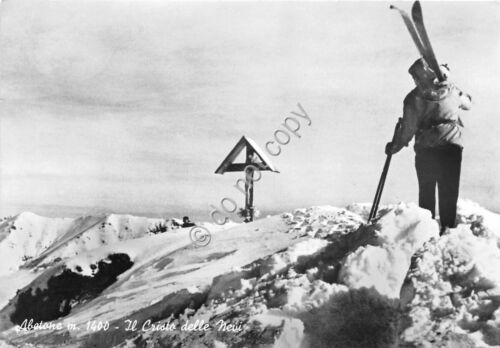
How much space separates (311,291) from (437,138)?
195 cm

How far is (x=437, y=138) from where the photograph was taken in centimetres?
579

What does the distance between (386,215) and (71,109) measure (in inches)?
142

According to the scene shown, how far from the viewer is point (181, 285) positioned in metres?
6.03

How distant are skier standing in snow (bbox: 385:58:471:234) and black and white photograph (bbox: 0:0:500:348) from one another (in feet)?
0.05

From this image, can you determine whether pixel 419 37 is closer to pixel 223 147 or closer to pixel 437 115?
pixel 437 115

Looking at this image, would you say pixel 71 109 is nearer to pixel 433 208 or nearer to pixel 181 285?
pixel 181 285

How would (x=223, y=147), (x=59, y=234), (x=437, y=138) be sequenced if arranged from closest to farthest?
1. (x=437, y=138)
2. (x=223, y=147)
3. (x=59, y=234)

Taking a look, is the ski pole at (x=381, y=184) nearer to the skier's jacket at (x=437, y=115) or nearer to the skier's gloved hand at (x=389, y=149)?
the skier's gloved hand at (x=389, y=149)

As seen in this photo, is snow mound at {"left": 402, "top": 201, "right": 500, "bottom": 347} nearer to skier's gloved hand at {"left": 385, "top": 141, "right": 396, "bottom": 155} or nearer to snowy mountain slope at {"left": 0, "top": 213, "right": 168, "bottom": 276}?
skier's gloved hand at {"left": 385, "top": 141, "right": 396, "bottom": 155}

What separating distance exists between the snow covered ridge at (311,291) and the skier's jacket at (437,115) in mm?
714

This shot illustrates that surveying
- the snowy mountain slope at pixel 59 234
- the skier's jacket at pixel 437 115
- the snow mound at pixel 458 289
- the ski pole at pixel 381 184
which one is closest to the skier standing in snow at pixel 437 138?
the skier's jacket at pixel 437 115

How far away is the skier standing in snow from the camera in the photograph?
228 inches

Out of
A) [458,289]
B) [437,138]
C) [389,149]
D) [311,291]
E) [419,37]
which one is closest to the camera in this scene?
[458,289]

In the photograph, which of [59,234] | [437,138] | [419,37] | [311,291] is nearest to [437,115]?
[437,138]
